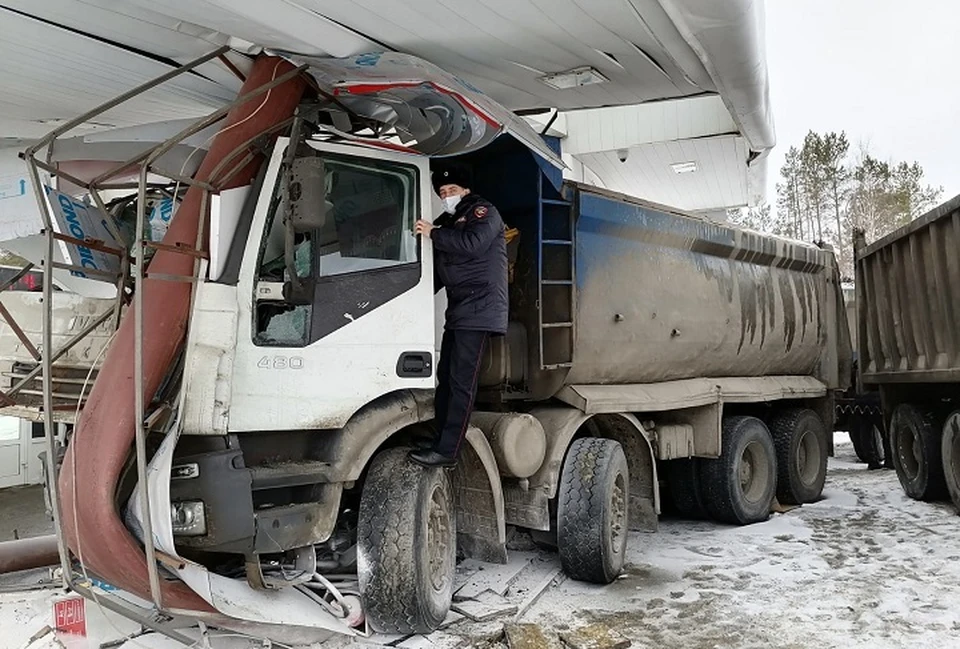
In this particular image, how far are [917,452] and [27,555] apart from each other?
791 cm

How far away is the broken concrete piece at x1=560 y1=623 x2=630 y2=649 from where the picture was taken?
4090 millimetres

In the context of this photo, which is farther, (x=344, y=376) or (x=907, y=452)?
(x=907, y=452)

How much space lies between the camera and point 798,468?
805cm

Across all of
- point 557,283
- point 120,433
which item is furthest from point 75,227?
point 557,283

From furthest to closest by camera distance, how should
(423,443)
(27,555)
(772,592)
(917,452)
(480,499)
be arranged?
(917,452), (27,555), (772,592), (480,499), (423,443)

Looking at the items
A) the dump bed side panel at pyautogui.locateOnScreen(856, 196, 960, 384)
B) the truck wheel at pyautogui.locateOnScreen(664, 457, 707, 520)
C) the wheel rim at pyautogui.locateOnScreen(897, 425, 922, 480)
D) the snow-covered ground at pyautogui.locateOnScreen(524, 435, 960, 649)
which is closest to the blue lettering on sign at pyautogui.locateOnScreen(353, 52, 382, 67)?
the snow-covered ground at pyautogui.locateOnScreen(524, 435, 960, 649)

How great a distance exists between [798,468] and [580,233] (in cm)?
428

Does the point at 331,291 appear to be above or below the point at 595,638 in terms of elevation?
above

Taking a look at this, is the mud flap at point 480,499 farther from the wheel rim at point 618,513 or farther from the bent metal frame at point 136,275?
the bent metal frame at point 136,275

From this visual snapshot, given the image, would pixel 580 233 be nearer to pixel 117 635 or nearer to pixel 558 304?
pixel 558 304

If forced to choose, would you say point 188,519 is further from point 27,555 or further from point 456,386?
point 27,555

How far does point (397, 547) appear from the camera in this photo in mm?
3908

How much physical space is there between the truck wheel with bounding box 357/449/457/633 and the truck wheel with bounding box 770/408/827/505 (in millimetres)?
5007

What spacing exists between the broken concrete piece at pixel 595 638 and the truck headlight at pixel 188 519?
201 cm
